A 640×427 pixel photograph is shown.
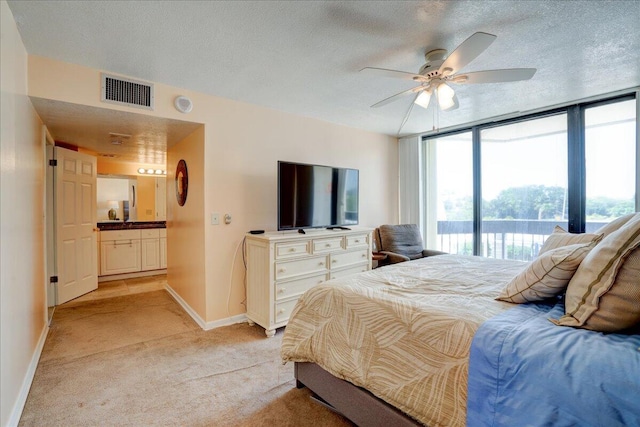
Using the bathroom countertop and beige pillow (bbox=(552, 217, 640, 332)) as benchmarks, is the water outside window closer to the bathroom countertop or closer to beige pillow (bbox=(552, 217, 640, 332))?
beige pillow (bbox=(552, 217, 640, 332))

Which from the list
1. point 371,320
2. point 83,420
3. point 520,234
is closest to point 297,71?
point 371,320

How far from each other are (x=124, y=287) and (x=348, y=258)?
3671mm

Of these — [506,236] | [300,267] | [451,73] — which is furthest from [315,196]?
[506,236]

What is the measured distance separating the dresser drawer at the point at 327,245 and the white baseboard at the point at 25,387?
7.78 ft

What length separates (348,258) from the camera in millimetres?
3541

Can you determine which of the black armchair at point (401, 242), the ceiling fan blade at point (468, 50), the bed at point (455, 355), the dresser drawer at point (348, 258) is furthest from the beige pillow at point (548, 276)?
the black armchair at point (401, 242)

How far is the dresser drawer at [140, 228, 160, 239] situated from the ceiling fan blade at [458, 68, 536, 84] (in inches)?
213

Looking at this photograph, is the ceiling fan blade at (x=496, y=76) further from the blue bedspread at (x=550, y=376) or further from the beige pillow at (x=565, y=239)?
the blue bedspread at (x=550, y=376)

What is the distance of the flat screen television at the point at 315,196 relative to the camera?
10.4 feet

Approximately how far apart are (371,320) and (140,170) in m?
6.07

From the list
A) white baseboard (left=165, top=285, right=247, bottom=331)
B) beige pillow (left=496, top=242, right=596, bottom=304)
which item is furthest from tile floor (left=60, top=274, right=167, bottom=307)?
beige pillow (left=496, top=242, right=596, bottom=304)

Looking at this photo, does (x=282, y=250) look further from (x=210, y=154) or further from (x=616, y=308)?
(x=616, y=308)

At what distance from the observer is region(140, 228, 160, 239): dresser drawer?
17.6 feet

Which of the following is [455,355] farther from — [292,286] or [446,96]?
[292,286]
